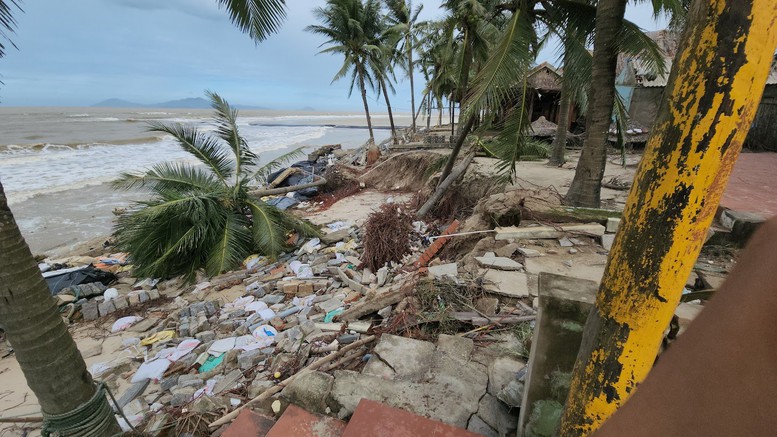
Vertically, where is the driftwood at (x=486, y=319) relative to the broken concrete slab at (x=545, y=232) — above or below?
below

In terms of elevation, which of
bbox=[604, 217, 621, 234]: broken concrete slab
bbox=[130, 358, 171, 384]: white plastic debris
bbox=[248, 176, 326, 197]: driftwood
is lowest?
bbox=[130, 358, 171, 384]: white plastic debris

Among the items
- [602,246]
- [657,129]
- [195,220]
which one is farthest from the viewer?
[195,220]

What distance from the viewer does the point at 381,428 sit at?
1729 mm

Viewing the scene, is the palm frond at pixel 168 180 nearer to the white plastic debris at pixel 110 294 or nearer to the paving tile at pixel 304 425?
the white plastic debris at pixel 110 294

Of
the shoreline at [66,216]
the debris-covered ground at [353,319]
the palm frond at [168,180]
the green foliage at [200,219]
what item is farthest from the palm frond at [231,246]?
the shoreline at [66,216]

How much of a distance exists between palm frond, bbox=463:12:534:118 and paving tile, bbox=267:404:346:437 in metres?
3.68

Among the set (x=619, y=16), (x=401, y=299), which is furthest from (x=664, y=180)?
(x=619, y=16)

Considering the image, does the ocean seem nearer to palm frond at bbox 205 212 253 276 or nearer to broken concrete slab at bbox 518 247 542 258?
palm frond at bbox 205 212 253 276

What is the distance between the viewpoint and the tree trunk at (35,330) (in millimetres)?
1856

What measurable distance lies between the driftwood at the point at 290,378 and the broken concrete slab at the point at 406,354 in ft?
1.15

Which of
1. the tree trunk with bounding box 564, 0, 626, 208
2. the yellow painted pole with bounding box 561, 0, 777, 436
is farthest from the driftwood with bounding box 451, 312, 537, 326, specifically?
the tree trunk with bounding box 564, 0, 626, 208

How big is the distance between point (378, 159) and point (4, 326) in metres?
12.3

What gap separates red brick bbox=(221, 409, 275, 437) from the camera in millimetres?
1989

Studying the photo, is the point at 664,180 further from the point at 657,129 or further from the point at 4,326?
the point at 4,326
